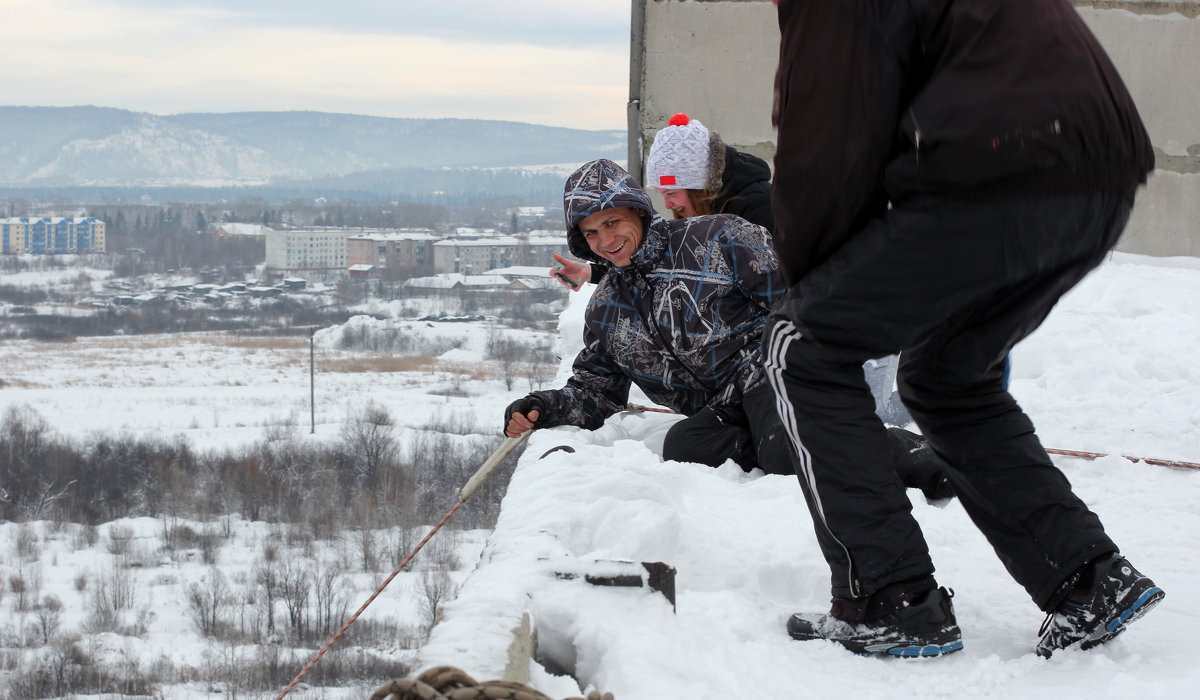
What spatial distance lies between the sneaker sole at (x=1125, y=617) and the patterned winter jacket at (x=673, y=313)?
5.67 ft

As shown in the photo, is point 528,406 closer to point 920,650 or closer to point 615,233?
point 615,233

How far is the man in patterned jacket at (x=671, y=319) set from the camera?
3520 millimetres

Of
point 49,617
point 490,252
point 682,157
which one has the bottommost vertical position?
point 49,617

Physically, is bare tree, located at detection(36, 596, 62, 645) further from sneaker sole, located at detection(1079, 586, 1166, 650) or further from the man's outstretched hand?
sneaker sole, located at detection(1079, 586, 1166, 650)

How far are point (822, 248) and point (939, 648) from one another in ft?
2.23

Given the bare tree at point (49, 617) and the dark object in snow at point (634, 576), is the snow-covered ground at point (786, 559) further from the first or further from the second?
the bare tree at point (49, 617)

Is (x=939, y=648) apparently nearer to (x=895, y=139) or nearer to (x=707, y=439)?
(x=895, y=139)

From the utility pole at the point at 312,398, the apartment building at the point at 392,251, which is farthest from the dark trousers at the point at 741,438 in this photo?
the apartment building at the point at 392,251

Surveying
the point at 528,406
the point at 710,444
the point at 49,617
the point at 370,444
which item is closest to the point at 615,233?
the point at 528,406

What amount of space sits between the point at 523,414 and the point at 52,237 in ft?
432

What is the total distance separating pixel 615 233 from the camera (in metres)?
3.54

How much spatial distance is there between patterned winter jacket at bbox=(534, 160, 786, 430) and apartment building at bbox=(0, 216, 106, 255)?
416ft

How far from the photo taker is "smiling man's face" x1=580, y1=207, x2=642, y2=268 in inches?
138

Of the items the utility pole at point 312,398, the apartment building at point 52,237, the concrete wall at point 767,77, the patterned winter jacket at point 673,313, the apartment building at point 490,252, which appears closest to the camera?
the patterned winter jacket at point 673,313
